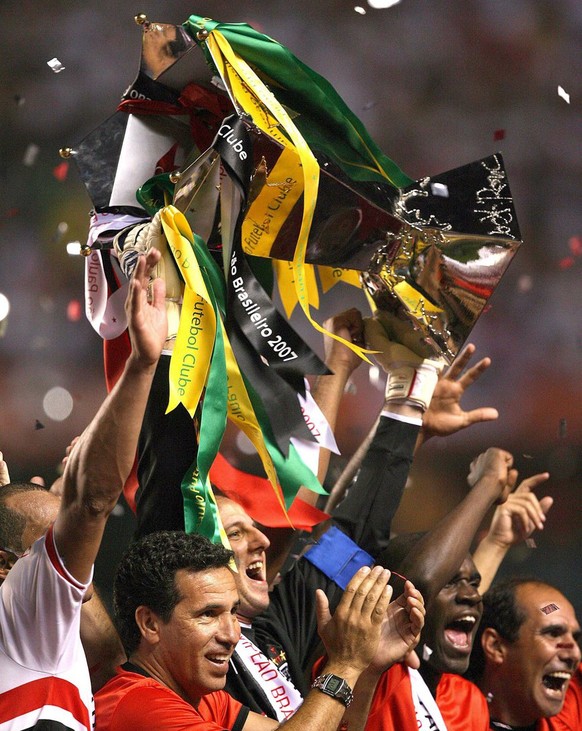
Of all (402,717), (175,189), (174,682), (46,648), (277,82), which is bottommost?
(402,717)

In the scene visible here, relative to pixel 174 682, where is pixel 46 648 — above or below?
above

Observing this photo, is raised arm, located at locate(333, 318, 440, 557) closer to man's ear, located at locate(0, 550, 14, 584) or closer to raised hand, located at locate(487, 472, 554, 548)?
raised hand, located at locate(487, 472, 554, 548)

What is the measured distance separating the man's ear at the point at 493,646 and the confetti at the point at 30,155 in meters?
2.85

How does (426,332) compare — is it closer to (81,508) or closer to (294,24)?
(81,508)

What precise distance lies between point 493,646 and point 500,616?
9 centimetres

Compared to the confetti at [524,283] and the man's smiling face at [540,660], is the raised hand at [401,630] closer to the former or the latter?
the man's smiling face at [540,660]

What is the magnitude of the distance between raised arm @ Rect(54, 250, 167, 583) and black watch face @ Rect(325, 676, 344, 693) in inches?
19.4

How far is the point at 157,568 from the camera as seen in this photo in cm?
194

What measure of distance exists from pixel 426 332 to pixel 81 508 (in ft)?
3.56

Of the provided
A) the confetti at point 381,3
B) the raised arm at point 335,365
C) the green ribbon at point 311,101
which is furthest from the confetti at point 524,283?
the green ribbon at point 311,101

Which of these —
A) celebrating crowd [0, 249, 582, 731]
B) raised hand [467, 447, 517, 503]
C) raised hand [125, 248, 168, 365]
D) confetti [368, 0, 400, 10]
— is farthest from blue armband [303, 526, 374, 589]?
confetti [368, 0, 400, 10]

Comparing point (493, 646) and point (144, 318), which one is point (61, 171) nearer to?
point (493, 646)

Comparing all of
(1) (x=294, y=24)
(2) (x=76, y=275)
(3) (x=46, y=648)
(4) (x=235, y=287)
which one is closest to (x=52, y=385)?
(2) (x=76, y=275)

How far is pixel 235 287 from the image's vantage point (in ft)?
7.06
